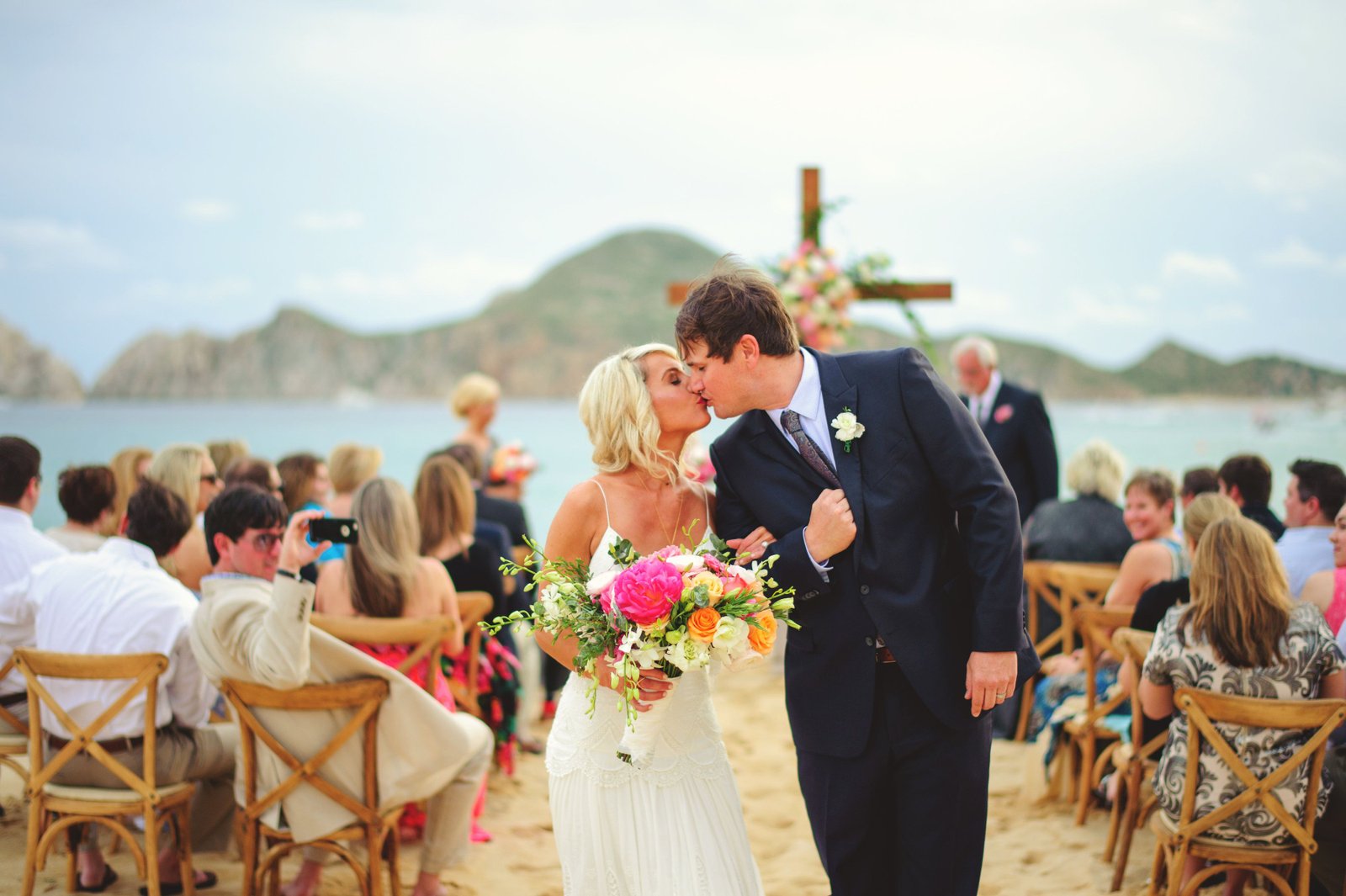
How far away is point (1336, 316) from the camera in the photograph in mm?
13805

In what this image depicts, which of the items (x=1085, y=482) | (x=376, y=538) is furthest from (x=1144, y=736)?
(x=376, y=538)

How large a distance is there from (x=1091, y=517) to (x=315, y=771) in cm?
442

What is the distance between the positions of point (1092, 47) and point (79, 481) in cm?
1770

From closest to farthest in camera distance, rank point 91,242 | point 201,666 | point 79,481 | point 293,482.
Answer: point 201,666
point 79,481
point 293,482
point 91,242

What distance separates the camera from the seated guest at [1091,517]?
590 cm

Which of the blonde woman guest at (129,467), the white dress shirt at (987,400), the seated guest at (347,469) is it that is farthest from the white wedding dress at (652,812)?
the white dress shirt at (987,400)

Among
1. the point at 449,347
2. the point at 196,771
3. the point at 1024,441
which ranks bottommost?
the point at 196,771

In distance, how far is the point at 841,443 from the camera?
8.44 ft

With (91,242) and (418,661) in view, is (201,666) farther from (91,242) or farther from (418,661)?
(91,242)

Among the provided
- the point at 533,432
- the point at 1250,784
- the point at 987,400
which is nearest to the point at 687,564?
the point at 1250,784

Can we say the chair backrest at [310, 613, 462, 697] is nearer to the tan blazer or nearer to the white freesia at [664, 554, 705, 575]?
the tan blazer

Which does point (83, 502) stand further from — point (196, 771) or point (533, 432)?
point (533, 432)

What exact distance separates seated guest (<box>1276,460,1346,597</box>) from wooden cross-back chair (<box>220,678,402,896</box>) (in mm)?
3640

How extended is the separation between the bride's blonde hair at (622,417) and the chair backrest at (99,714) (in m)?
1.81
